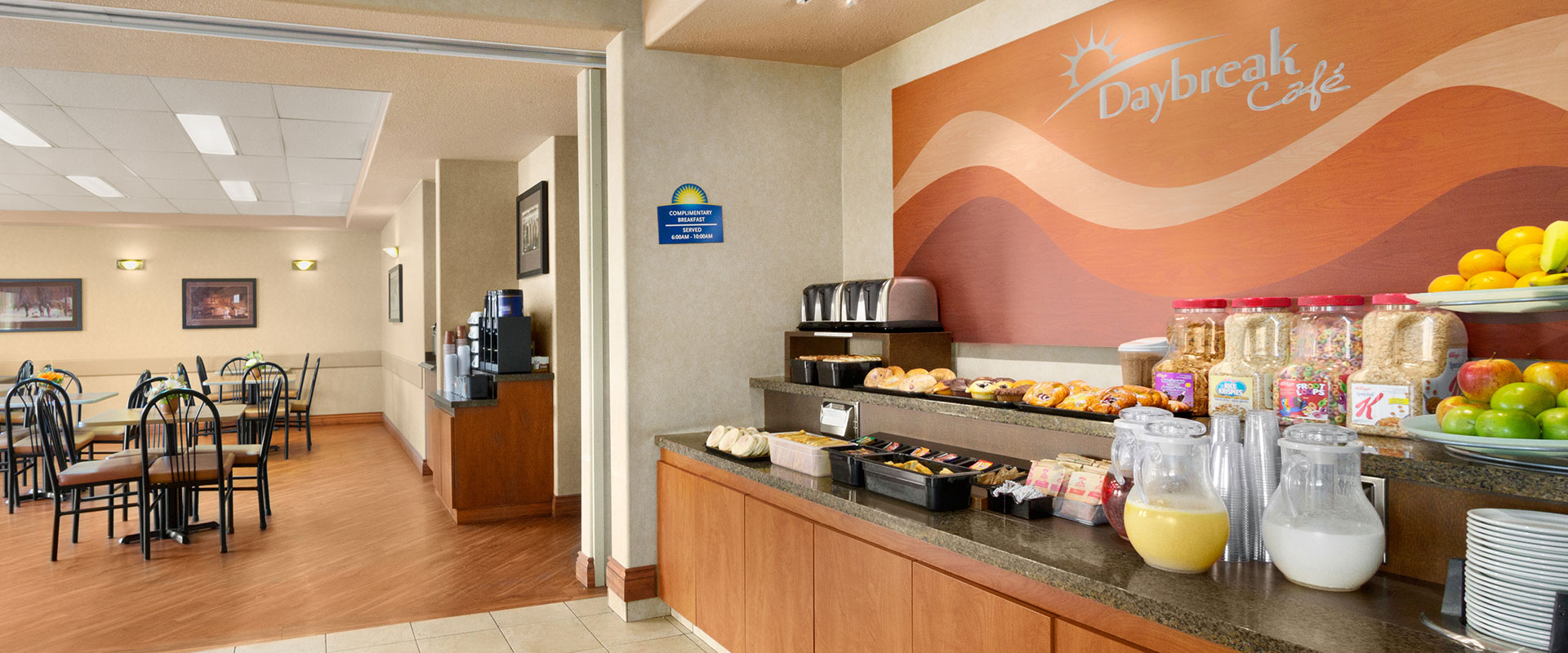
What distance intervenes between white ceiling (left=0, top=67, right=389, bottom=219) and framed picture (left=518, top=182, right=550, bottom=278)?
1155 mm

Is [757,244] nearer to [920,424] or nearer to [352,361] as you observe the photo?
[920,424]

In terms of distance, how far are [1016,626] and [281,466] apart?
8.57m

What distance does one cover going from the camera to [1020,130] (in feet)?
11.0

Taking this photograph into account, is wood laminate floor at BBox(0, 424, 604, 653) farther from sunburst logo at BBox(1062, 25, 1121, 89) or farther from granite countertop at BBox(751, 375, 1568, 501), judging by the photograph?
granite countertop at BBox(751, 375, 1568, 501)

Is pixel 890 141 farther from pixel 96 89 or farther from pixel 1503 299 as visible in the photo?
pixel 96 89

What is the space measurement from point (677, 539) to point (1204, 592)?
8.42ft

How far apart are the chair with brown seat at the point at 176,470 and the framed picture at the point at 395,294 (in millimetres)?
3846

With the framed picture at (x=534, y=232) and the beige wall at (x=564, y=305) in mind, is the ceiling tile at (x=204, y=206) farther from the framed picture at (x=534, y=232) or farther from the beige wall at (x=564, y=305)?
the beige wall at (x=564, y=305)

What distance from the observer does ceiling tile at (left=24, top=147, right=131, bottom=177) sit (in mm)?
6961

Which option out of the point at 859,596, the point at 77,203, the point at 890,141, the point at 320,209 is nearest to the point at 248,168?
the point at 320,209

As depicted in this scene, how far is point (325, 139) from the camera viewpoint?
6691 mm

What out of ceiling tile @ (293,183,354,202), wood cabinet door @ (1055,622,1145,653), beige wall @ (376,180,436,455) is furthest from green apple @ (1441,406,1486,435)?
ceiling tile @ (293,183,354,202)

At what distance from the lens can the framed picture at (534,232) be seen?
6.34 metres

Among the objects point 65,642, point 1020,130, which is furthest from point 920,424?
point 65,642
